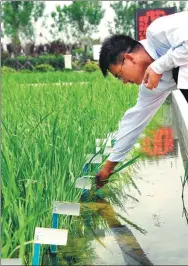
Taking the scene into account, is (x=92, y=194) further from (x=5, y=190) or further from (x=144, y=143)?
(x=144, y=143)

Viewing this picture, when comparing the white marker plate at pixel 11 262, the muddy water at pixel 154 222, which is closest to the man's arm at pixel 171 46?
the muddy water at pixel 154 222

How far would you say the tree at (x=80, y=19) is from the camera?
33.9m

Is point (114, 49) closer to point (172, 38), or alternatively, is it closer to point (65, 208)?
point (172, 38)

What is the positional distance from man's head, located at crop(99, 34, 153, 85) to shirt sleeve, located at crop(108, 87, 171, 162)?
0.80 feet

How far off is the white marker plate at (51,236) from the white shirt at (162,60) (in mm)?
773

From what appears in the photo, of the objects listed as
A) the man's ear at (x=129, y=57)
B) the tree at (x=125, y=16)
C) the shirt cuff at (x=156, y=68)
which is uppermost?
the man's ear at (x=129, y=57)

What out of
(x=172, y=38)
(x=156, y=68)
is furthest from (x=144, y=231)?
(x=172, y=38)

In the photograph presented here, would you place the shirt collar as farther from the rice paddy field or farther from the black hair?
the rice paddy field

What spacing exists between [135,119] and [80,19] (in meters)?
32.5

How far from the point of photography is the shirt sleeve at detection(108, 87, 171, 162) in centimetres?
254

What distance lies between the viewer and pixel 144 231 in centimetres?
218

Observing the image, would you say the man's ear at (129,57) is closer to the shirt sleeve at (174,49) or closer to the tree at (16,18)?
the shirt sleeve at (174,49)

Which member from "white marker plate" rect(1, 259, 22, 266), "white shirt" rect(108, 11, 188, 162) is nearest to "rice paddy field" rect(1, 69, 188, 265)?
"white marker plate" rect(1, 259, 22, 266)

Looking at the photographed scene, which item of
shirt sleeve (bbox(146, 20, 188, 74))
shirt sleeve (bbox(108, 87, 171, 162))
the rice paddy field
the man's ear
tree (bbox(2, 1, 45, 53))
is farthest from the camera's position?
tree (bbox(2, 1, 45, 53))
